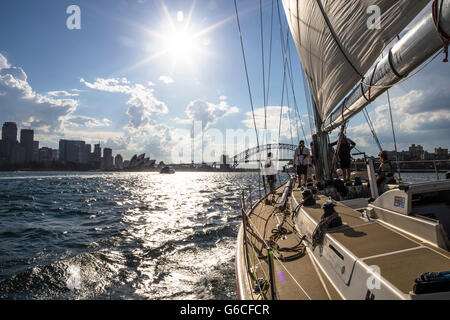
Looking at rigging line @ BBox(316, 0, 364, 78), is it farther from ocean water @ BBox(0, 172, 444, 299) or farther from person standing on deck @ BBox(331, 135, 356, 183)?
ocean water @ BBox(0, 172, 444, 299)

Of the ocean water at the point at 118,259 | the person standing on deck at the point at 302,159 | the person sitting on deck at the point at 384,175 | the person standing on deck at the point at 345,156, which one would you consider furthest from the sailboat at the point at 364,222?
the person standing on deck at the point at 302,159

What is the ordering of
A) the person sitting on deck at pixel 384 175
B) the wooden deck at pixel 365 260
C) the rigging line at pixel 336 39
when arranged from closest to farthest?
1. the wooden deck at pixel 365 260
2. the rigging line at pixel 336 39
3. the person sitting on deck at pixel 384 175

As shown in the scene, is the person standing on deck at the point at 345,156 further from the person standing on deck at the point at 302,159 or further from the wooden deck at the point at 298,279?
the wooden deck at the point at 298,279

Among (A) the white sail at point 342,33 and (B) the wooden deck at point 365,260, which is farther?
(A) the white sail at point 342,33

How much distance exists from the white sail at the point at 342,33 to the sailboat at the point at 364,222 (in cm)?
1

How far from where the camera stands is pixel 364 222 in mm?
3287

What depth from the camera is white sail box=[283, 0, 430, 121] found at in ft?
9.98

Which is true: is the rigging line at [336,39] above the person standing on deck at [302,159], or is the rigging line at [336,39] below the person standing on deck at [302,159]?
above

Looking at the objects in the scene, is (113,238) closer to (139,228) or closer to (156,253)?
(139,228)

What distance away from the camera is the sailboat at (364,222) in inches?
81.7

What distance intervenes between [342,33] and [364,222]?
9.98 ft

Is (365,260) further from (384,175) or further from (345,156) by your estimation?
(345,156)

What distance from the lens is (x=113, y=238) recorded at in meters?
7.62
